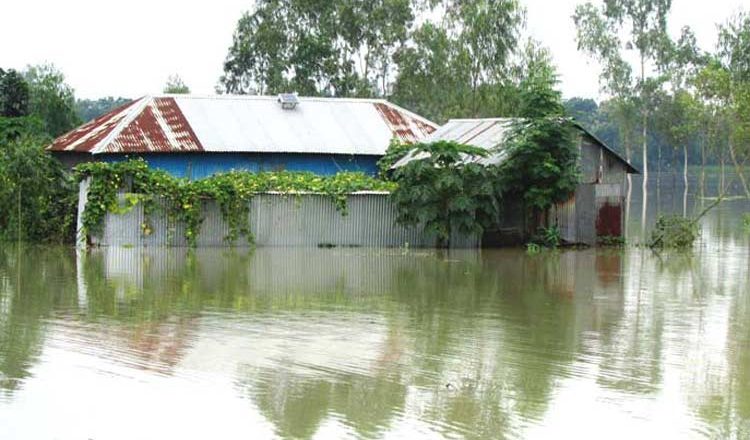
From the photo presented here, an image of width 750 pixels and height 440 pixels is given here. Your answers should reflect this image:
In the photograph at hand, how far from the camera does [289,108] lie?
109 feet

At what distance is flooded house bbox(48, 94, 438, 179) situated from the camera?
100 ft

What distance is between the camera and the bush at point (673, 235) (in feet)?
89.9

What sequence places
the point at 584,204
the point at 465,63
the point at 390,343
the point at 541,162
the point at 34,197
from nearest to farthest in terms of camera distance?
1. the point at 390,343
2. the point at 541,162
3. the point at 34,197
4. the point at 584,204
5. the point at 465,63

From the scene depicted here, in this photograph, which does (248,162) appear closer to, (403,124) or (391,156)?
(391,156)

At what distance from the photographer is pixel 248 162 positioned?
31375 mm

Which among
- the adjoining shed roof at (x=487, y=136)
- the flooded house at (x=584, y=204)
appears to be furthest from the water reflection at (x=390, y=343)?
the adjoining shed roof at (x=487, y=136)

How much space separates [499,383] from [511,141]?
16144mm

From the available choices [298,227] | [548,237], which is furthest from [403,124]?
[298,227]

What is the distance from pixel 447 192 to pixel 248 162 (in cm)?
750

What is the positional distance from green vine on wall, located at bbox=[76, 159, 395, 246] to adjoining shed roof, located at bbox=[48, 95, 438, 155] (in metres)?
4.04

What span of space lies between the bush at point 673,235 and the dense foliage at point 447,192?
4.16m

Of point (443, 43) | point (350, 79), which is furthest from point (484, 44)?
point (350, 79)

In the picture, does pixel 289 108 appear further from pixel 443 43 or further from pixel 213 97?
pixel 443 43

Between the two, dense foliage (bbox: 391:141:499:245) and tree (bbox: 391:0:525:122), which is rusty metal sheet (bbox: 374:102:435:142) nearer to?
dense foliage (bbox: 391:141:499:245)
